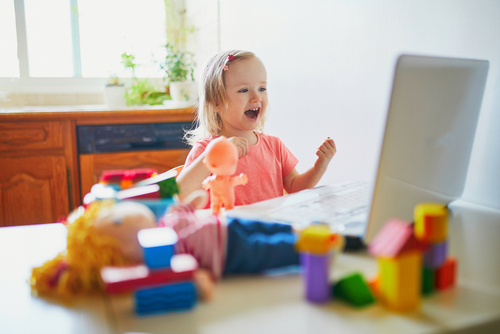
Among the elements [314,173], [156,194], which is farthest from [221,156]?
[314,173]

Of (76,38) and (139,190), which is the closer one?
(139,190)

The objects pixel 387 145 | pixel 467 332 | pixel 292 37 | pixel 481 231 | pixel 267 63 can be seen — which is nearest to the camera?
pixel 467 332

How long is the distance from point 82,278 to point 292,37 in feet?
4.59

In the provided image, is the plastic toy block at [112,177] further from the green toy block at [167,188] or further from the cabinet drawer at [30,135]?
the cabinet drawer at [30,135]

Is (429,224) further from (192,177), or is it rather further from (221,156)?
(192,177)

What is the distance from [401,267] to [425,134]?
0.97 feet

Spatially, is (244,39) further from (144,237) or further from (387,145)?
(144,237)

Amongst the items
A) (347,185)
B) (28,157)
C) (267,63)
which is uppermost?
(267,63)

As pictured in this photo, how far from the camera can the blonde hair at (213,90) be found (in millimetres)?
1234

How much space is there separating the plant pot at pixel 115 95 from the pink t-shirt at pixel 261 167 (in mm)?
1552

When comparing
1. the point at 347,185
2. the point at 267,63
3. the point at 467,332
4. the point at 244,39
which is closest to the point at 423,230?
the point at 467,332

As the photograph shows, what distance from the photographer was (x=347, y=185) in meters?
0.99

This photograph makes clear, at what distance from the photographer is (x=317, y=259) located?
1.44ft

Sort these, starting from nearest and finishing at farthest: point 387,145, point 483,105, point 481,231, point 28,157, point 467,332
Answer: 1. point 467,332
2. point 387,145
3. point 481,231
4. point 483,105
5. point 28,157
